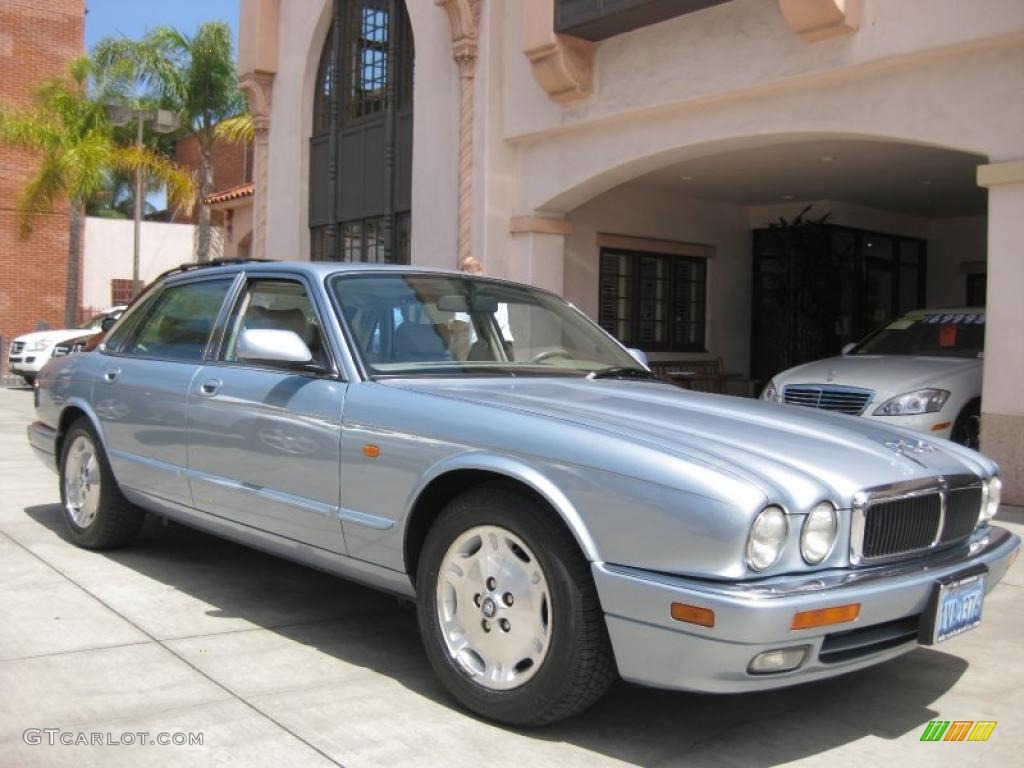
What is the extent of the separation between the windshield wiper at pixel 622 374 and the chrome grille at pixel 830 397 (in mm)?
3617

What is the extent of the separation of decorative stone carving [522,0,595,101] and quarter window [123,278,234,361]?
6.32 metres

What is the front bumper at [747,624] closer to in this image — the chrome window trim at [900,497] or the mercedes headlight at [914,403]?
the chrome window trim at [900,497]

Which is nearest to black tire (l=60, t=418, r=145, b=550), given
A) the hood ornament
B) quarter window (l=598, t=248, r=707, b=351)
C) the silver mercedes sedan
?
the silver mercedes sedan

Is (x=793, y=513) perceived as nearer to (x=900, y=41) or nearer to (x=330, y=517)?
(x=330, y=517)

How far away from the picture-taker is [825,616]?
3.11 m

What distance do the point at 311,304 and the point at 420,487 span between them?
121 cm

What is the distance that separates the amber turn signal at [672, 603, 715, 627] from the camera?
304 cm

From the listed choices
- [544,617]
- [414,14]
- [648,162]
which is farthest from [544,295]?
[414,14]

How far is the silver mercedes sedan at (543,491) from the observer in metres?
3.14

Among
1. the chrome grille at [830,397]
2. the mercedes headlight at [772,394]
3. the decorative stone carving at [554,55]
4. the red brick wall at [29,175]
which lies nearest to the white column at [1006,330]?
the chrome grille at [830,397]

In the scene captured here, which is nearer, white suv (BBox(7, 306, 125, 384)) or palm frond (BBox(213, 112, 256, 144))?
white suv (BBox(7, 306, 125, 384))

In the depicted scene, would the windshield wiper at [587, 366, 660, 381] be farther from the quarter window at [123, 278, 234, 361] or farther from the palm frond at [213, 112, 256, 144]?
the palm frond at [213, 112, 256, 144]

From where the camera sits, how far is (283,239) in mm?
17391

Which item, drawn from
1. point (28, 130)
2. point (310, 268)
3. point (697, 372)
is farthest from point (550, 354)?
point (28, 130)
